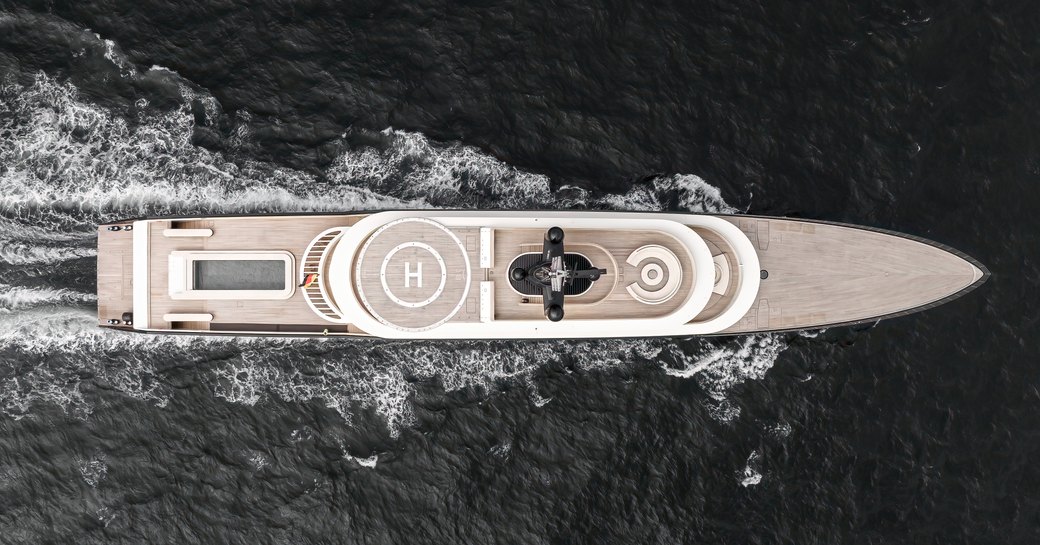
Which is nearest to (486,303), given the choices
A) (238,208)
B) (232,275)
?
(232,275)

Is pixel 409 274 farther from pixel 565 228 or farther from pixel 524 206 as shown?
pixel 524 206

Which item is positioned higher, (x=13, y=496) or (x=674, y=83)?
(x=674, y=83)

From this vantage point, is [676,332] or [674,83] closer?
[676,332]

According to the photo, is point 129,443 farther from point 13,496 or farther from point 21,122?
point 21,122

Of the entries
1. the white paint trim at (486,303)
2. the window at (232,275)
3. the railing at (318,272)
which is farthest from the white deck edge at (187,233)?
the white paint trim at (486,303)

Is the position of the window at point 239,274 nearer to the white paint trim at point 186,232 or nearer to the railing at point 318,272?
the white paint trim at point 186,232

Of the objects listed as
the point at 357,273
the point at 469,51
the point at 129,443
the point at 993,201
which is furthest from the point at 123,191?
the point at 993,201

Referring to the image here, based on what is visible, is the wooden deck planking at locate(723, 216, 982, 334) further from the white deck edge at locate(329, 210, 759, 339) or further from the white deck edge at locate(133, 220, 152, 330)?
the white deck edge at locate(133, 220, 152, 330)
